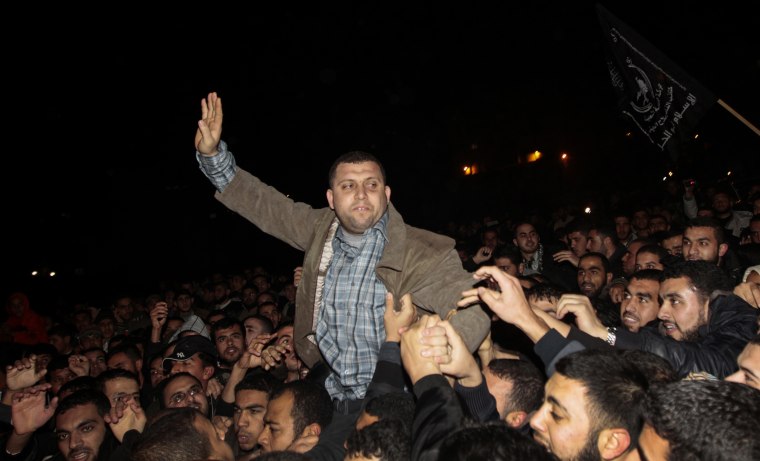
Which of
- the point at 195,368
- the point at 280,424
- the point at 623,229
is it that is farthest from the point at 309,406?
the point at 623,229

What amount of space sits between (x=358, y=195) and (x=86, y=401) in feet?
9.77

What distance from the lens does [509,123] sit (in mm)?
26391

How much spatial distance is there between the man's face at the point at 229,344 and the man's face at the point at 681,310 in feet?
14.7

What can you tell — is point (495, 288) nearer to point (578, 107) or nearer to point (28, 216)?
point (28, 216)

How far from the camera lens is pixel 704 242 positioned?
509cm

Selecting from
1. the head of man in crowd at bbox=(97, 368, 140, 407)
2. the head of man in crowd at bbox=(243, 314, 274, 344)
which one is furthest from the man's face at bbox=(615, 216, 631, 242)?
the head of man in crowd at bbox=(97, 368, 140, 407)

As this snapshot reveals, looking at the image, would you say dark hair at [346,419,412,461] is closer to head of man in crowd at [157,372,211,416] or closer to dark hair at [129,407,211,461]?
dark hair at [129,407,211,461]

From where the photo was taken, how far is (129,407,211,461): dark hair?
2.66m

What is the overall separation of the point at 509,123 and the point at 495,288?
25146 millimetres

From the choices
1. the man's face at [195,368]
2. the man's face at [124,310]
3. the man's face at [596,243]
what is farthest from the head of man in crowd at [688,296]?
the man's face at [124,310]

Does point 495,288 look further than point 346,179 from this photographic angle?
No

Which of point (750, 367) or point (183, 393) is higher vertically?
point (750, 367)

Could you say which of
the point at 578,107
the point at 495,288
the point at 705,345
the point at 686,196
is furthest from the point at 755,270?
the point at 578,107

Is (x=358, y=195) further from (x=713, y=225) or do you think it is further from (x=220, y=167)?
(x=713, y=225)
